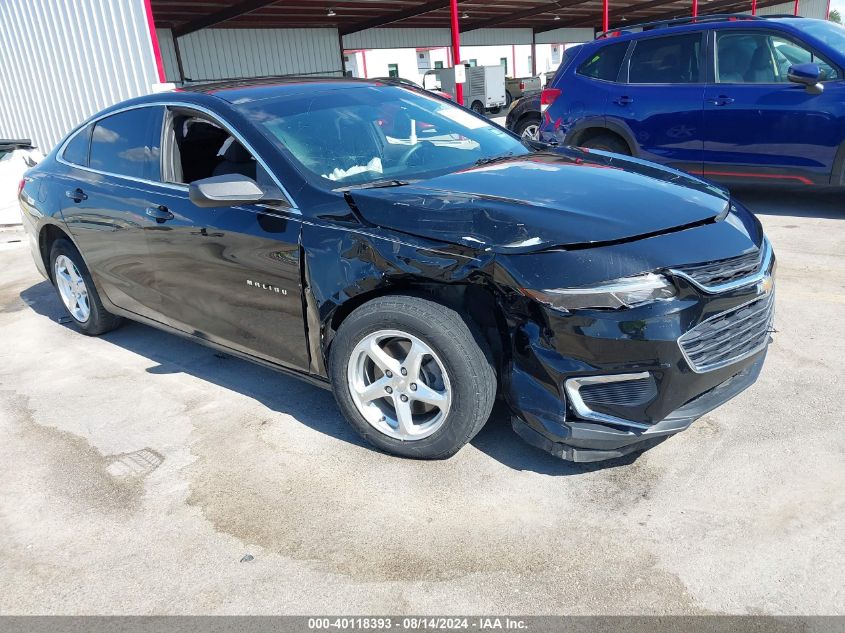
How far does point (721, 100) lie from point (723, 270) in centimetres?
478

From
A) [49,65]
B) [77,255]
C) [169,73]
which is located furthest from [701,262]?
[169,73]

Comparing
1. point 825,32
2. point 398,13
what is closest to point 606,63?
point 825,32

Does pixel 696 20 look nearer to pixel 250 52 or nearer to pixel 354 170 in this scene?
pixel 354 170

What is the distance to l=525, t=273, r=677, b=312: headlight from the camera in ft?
8.42

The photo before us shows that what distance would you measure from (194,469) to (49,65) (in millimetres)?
11688

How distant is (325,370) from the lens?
10.9 feet

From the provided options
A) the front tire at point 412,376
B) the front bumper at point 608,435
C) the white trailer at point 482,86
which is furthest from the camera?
the white trailer at point 482,86

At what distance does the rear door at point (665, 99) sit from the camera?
704 centimetres

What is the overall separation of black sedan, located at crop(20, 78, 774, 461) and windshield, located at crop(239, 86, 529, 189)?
0.01 meters

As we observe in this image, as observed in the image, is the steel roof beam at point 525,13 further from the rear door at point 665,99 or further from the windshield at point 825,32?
the windshield at point 825,32

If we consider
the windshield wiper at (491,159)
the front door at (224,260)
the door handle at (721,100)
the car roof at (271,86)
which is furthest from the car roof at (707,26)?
the front door at (224,260)

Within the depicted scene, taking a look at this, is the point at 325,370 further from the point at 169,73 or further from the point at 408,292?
the point at 169,73

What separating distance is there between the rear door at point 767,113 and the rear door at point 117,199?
520 centimetres

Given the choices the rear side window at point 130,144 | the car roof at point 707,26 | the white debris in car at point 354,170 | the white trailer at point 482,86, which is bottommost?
the white trailer at point 482,86
